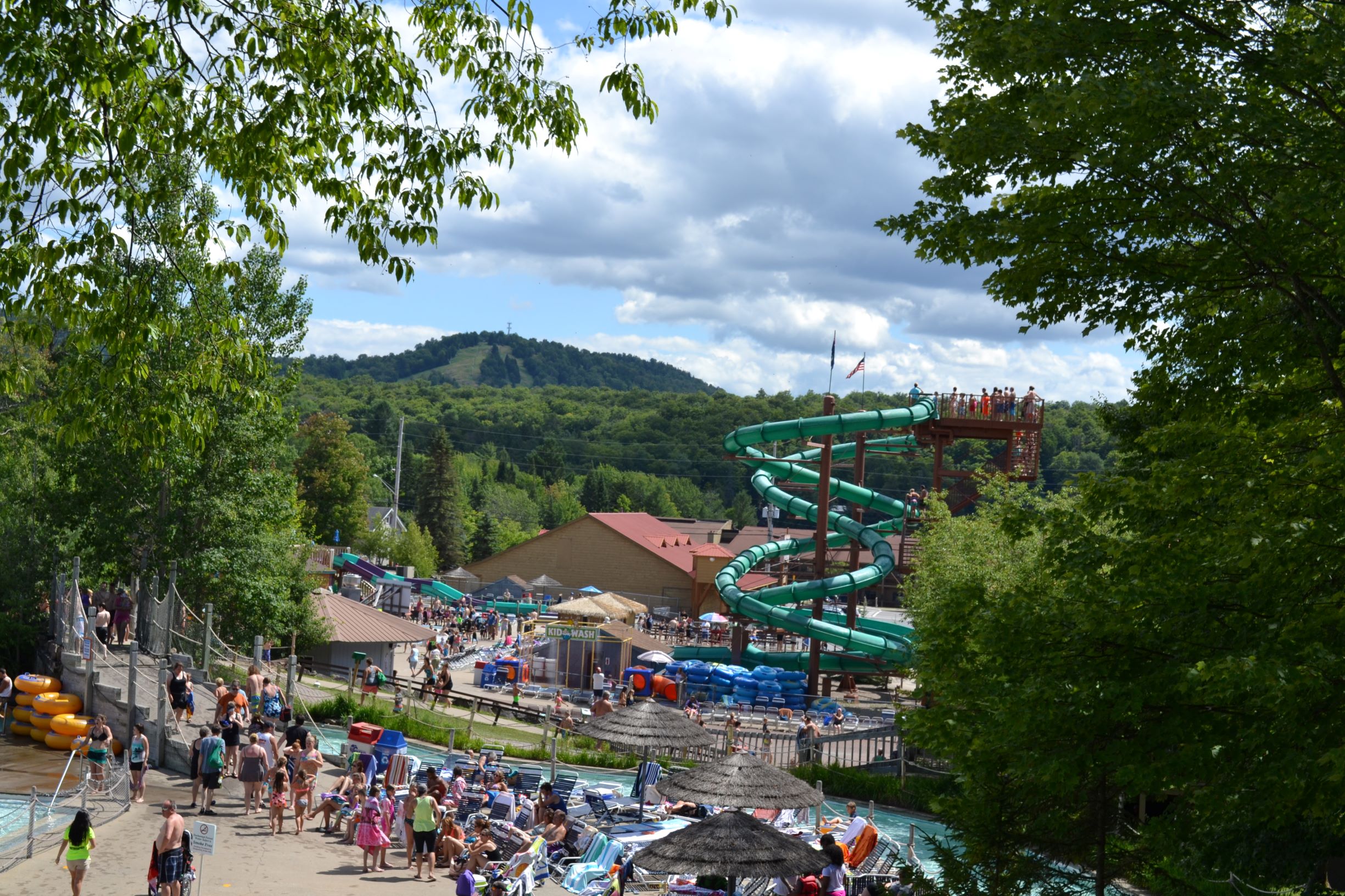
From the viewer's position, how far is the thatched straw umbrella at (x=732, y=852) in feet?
44.6

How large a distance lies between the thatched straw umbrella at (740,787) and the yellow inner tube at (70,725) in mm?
12404

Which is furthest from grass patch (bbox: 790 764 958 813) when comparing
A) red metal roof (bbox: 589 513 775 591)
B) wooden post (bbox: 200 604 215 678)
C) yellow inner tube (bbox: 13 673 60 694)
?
red metal roof (bbox: 589 513 775 591)

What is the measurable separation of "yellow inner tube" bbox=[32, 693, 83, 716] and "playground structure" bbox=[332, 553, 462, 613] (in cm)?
2946

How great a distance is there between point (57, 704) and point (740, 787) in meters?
14.7

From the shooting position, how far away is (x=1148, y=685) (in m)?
7.32

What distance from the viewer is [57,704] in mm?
23000

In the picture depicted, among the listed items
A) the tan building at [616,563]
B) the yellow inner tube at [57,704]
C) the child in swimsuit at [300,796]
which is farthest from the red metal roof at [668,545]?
the child in swimsuit at [300,796]

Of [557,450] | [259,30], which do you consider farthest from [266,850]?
[557,450]

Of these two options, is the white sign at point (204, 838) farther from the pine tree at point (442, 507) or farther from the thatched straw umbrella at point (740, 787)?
the pine tree at point (442, 507)

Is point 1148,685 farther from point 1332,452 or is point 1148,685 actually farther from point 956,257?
point 956,257

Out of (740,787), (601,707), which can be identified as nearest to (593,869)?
(740,787)

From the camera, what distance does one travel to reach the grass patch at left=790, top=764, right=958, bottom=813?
2398cm

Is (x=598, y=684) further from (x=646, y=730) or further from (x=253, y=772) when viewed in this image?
(x=253, y=772)

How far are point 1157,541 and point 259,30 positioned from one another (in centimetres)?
706
